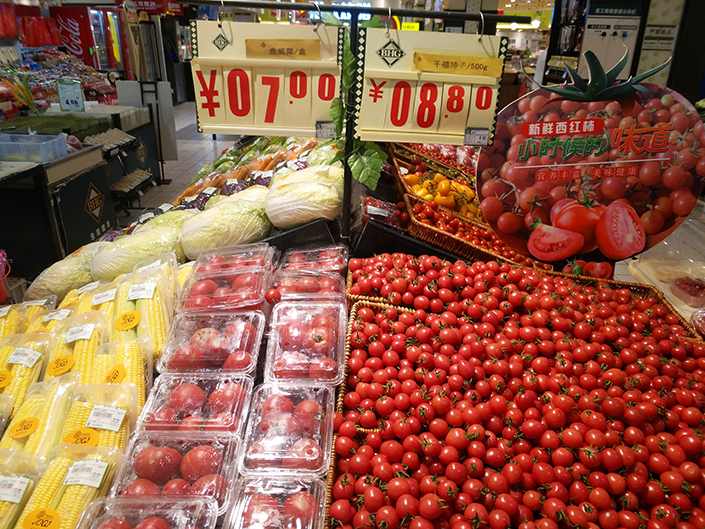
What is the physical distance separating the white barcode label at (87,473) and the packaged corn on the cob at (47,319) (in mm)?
926

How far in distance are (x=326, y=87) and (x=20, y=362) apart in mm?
1786

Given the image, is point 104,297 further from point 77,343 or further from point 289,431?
point 289,431

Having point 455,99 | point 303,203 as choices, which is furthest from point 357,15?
point 303,203

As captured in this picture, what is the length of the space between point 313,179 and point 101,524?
6.67 ft

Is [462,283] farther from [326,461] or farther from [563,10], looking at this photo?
[563,10]

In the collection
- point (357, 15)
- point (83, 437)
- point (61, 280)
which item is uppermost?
point (357, 15)

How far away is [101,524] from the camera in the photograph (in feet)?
4.32

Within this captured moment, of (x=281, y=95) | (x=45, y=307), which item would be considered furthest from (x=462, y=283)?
(x=45, y=307)

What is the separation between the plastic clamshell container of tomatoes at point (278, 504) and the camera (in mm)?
1370

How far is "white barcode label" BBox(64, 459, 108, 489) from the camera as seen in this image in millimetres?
1429

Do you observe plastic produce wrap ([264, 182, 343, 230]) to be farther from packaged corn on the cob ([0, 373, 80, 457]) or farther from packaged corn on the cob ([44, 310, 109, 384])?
packaged corn on the cob ([0, 373, 80, 457])

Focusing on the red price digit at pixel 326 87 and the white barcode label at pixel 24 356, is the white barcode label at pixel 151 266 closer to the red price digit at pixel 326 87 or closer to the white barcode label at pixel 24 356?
the white barcode label at pixel 24 356

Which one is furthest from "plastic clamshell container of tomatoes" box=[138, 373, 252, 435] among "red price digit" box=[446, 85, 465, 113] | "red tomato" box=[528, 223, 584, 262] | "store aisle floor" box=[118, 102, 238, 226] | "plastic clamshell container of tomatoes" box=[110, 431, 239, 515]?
"store aisle floor" box=[118, 102, 238, 226]

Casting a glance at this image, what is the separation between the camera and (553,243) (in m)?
2.52
